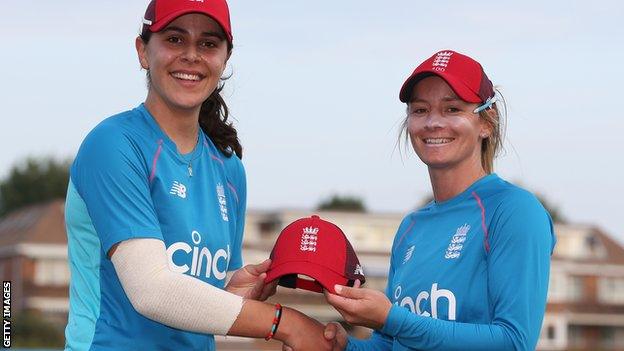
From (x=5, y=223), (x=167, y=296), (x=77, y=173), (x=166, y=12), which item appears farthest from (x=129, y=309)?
(x=5, y=223)

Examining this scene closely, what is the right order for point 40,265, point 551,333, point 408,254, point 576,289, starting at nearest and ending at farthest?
point 408,254 → point 40,265 → point 551,333 → point 576,289

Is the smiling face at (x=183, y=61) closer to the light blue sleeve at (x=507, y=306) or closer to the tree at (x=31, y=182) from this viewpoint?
the light blue sleeve at (x=507, y=306)

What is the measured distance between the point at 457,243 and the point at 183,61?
4.96ft

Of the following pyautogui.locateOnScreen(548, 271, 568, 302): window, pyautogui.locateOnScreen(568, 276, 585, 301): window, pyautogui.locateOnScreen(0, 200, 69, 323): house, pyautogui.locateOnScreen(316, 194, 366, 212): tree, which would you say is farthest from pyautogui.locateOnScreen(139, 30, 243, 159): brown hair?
pyautogui.locateOnScreen(316, 194, 366, 212): tree

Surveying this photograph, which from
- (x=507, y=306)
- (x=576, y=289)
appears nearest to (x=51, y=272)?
(x=576, y=289)

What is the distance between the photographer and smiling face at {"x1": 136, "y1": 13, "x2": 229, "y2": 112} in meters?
5.96

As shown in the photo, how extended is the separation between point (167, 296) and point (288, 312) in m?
0.65

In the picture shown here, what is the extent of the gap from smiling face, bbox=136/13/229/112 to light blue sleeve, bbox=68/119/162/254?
39 cm

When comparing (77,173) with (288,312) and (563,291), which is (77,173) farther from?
(563,291)

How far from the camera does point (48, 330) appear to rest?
6856 centimetres

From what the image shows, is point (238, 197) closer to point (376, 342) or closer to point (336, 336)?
point (336, 336)

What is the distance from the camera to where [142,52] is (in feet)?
20.2

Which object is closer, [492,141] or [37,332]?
[492,141]

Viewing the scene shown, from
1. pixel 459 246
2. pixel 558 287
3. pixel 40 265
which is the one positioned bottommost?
pixel 459 246
